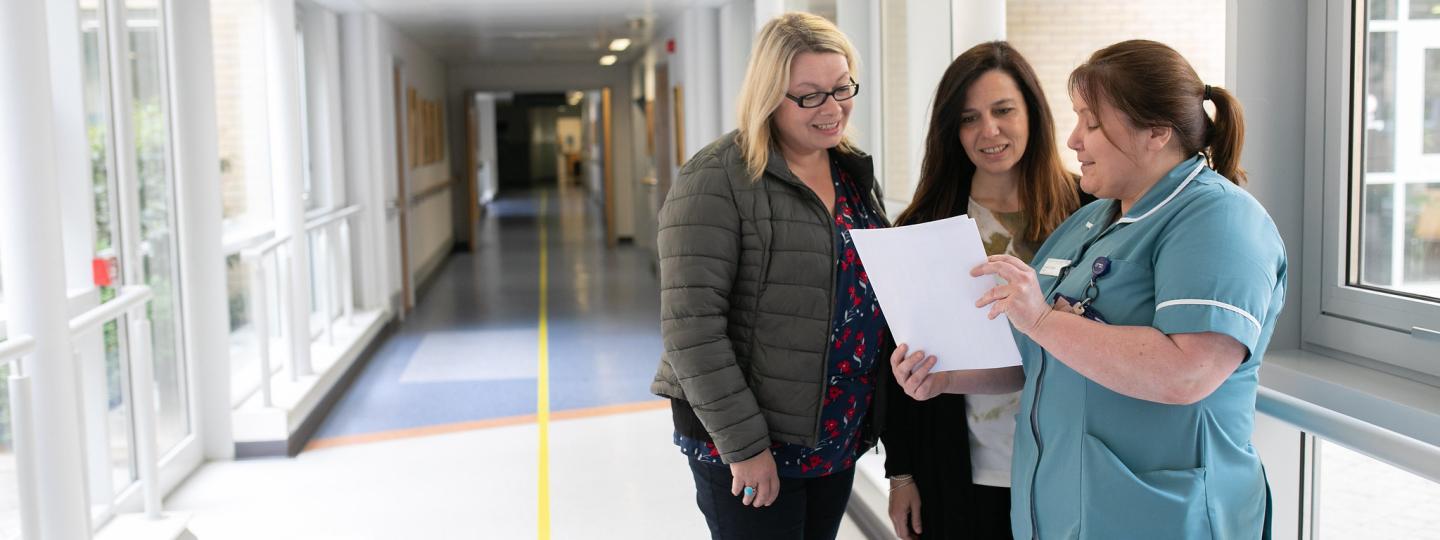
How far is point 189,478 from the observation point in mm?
4707

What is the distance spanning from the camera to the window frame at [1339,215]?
1894mm

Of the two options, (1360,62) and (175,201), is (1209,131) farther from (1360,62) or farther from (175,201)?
(175,201)

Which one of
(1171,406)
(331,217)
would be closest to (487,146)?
(331,217)

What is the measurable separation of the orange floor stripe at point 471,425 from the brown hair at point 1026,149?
12.6 ft

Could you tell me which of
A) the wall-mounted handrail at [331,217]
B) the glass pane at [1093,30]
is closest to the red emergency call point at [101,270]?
the wall-mounted handrail at [331,217]

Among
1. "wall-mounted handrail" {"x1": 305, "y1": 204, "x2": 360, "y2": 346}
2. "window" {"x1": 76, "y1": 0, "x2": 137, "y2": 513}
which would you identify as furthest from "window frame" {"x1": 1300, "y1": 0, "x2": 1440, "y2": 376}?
"wall-mounted handrail" {"x1": 305, "y1": 204, "x2": 360, "y2": 346}

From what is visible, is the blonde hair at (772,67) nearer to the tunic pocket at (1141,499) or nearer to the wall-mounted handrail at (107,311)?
the tunic pocket at (1141,499)

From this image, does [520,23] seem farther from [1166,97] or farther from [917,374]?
[1166,97]

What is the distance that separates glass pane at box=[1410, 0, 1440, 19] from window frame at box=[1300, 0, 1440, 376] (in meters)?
0.10

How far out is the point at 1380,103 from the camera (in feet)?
6.24

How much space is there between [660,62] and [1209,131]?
33.8ft

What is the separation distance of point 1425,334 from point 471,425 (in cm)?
446

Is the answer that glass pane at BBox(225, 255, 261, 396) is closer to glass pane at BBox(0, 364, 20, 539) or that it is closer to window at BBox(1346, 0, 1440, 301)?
glass pane at BBox(0, 364, 20, 539)

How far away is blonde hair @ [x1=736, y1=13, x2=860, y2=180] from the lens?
196 centimetres
